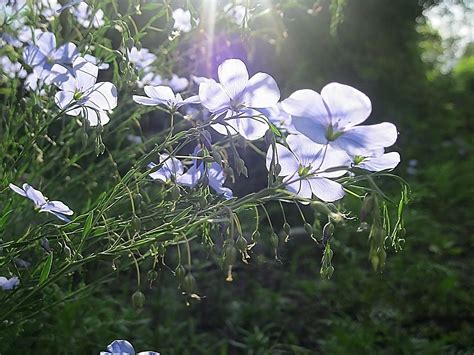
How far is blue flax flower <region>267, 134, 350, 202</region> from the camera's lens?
3.20 ft

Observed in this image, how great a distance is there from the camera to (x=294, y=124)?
0.92 m

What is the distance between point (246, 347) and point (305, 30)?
3.45 m

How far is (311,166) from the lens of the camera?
1.00 metres

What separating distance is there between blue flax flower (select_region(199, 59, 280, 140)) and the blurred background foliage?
189mm

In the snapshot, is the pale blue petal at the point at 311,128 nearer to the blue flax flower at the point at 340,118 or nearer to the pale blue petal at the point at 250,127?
the blue flax flower at the point at 340,118

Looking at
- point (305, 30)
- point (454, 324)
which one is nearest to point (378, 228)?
point (454, 324)

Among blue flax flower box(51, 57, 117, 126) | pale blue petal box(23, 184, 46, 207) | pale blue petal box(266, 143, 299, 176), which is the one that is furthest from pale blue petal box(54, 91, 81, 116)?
pale blue petal box(266, 143, 299, 176)

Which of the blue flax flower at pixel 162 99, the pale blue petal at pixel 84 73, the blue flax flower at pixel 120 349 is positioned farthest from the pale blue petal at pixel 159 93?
the blue flax flower at pixel 120 349

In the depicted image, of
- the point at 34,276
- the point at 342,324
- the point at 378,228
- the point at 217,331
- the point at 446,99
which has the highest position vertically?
the point at 446,99

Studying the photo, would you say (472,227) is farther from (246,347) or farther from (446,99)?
(446,99)

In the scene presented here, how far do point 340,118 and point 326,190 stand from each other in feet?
0.44

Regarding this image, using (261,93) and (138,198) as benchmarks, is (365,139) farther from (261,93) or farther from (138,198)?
(138,198)

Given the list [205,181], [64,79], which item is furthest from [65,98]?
[205,181]

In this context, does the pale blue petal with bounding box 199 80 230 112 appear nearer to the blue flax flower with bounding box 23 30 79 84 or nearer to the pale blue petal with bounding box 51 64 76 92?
the pale blue petal with bounding box 51 64 76 92
